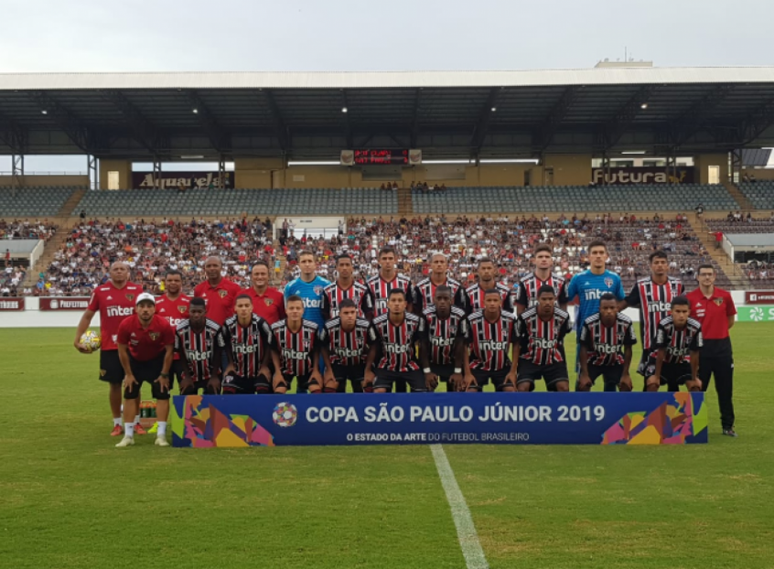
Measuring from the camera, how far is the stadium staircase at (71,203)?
144ft

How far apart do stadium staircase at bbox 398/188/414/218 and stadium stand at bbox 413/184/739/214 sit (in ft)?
1.04

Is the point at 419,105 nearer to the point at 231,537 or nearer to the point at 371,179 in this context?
the point at 371,179

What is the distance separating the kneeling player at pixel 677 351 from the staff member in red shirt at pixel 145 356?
16.2ft

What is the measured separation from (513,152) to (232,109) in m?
16.2

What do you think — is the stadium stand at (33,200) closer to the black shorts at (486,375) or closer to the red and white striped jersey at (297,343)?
the red and white striped jersey at (297,343)

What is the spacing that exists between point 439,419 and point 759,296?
2807 centimetres

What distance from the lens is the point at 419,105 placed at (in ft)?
131

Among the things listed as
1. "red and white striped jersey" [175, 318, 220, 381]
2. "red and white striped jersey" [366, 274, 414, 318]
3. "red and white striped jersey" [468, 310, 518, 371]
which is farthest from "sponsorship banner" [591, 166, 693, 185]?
"red and white striped jersey" [175, 318, 220, 381]

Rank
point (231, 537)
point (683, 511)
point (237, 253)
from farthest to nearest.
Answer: point (237, 253) → point (683, 511) → point (231, 537)

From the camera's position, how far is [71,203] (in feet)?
148

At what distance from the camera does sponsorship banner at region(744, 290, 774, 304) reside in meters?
31.6

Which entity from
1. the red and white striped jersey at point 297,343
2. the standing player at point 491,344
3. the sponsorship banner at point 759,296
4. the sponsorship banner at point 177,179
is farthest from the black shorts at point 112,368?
the sponsorship banner at point 177,179

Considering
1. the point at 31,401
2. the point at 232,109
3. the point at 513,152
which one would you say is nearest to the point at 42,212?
the point at 232,109

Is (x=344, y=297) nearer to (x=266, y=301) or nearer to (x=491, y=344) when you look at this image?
(x=266, y=301)
